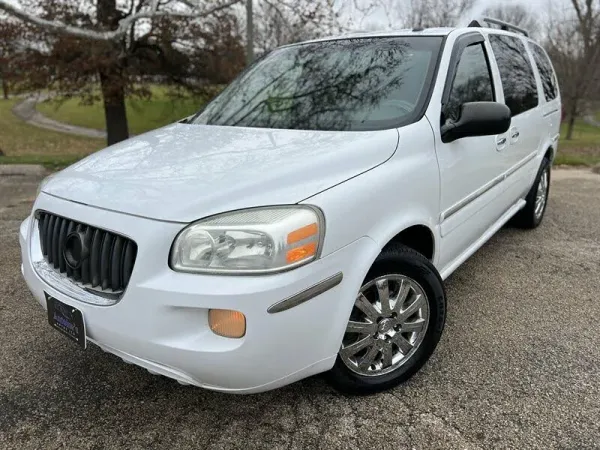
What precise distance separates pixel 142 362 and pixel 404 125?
164 centimetres

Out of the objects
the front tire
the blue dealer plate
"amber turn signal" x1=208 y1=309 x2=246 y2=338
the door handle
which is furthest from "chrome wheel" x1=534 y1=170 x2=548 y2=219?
the blue dealer plate

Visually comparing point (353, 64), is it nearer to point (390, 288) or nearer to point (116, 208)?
point (390, 288)

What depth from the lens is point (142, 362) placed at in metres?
2.00

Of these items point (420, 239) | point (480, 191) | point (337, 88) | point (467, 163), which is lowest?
point (420, 239)

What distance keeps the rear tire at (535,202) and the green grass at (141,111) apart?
32.2 ft

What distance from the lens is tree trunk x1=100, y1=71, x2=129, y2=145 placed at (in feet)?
46.0

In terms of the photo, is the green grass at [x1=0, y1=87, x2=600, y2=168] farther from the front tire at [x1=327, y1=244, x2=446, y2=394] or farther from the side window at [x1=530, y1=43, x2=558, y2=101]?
the front tire at [x1=327, y1=244, x2=446, y2=394]

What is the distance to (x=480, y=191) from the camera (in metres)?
3.22

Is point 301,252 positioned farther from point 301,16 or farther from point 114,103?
point 114,103

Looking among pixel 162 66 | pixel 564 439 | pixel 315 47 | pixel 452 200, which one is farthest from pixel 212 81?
pixel 564 439

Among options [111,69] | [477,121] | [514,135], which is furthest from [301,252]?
[111,69]

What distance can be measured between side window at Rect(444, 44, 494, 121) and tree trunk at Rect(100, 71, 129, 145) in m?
12.6

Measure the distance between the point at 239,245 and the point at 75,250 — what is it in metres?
0.75

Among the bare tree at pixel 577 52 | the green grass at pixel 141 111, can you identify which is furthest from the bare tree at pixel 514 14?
the green grass at pixel 141 111
